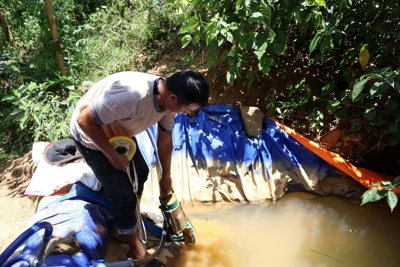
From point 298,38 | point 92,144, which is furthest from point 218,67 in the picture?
point 92,144

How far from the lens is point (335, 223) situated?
3.09m

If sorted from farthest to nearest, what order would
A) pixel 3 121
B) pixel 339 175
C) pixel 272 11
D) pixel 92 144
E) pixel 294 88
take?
1. pixel 3 121
2. pixel 294 88
3. pixel 339 175
4. pixel 272 11
5. pixel 92 144

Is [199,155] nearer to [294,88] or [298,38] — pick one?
[294,88]

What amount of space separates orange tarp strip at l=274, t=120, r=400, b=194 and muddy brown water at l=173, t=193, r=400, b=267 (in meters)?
0.24

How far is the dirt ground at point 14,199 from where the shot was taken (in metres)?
2.99

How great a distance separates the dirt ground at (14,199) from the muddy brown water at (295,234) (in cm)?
126

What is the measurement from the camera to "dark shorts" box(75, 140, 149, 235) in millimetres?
2197

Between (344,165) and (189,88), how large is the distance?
188cm

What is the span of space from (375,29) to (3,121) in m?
3.47

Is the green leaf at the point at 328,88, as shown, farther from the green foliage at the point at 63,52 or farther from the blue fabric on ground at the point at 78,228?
the green foliage at the point at 63,52

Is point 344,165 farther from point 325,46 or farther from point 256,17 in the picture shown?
point 256,17

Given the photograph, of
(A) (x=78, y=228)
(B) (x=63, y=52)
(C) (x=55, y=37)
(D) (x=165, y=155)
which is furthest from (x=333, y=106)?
(B) (x=63, y=52)

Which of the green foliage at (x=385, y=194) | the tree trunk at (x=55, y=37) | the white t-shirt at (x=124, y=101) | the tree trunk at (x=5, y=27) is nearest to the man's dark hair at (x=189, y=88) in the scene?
the white t-shirt at (x=124, y=101)

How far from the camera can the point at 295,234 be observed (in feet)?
9.92
